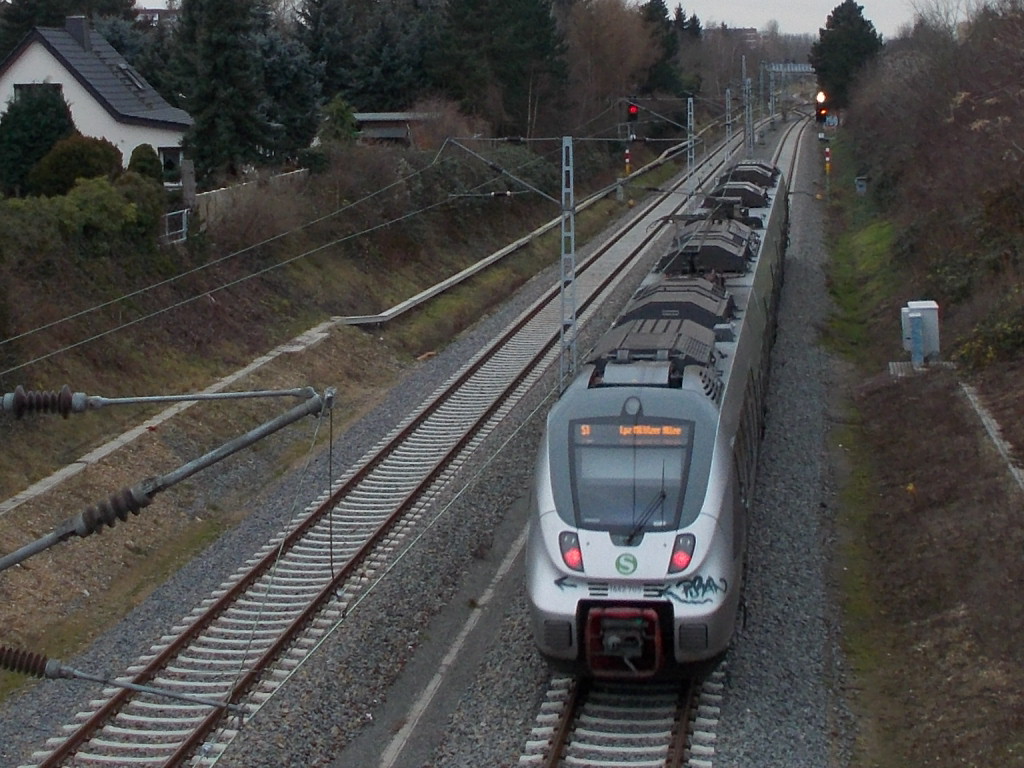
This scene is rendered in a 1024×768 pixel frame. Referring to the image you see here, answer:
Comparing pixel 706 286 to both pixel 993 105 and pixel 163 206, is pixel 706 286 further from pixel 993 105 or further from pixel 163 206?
pixel 993 105

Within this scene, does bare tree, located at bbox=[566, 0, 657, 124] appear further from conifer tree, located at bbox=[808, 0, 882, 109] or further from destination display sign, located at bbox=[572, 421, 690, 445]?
destination display sign, located at bbox=[572, 421, 690, 445]

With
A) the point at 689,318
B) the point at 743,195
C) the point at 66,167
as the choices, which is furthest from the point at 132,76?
the point at 689,318

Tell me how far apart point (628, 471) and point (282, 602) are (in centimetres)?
456

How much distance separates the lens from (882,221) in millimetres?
41406

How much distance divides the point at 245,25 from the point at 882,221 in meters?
20.5

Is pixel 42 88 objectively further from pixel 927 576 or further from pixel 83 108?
pixel 927 576

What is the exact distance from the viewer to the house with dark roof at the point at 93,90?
36.4 m

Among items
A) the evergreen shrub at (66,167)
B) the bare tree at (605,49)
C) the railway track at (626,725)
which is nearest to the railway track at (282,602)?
the railway track at (626,725)

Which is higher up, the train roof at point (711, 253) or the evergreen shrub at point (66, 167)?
the evergreen shrub at point (66, 167)

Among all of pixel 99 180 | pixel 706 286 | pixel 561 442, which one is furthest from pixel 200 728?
pixel 99 180

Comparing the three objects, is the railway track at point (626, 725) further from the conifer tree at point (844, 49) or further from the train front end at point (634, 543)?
the conifer tree at point (844, 49)

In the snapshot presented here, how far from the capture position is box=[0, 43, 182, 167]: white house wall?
36.4m

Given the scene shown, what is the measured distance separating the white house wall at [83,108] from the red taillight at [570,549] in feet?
91.8

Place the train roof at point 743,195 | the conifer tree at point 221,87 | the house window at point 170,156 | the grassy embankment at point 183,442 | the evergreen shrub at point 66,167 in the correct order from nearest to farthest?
the grassy embankment at point 183,442
the evergreen shrub at point 66,167
the train roof at point 743,195
the conifer tree at point 221,87
the house window at point 170,156
